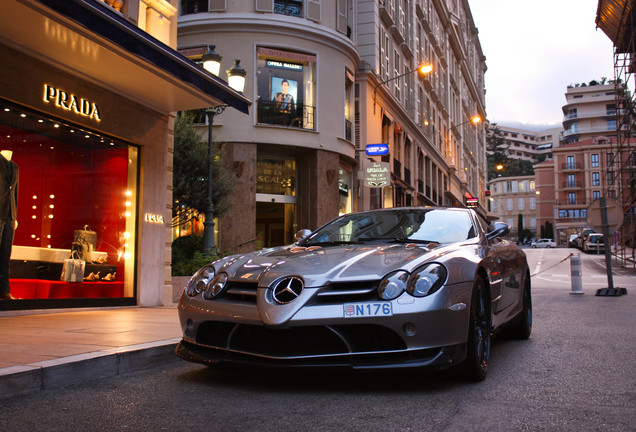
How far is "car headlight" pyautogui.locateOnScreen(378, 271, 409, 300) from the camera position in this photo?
3.71 metres

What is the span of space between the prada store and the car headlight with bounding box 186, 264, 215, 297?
360cm

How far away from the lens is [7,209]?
8141 millimetres

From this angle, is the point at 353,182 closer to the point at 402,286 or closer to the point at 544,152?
the point at 402,286

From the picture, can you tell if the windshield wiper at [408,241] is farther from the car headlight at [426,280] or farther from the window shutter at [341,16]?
the window shutter at [341,16]

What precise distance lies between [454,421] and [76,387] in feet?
8.04

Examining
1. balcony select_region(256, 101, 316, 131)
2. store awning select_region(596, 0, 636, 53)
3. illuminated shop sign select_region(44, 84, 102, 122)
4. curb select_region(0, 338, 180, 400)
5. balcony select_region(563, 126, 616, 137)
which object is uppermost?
balcony select_region(563, 126, 616, 137)

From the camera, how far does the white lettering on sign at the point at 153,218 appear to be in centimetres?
1010

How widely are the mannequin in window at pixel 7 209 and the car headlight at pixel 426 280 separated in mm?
6090

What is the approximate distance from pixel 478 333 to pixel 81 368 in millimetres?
2735

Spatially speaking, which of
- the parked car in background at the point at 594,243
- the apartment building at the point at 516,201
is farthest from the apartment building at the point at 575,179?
the parked car in background at the point at 594,243

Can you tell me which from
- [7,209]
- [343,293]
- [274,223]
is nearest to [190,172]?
[274,223]

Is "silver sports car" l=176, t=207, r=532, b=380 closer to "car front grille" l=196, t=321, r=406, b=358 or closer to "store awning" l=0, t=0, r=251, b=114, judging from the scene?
"car front grille" l=196, t=321, r=406, b=358

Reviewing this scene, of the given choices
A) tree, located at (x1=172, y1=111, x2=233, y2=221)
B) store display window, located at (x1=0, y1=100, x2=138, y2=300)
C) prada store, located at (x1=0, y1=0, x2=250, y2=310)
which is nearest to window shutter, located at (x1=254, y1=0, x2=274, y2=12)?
tree, located at (x1=172, y1=111, x2=233, y2=221)

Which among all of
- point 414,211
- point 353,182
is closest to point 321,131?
point 353,182
